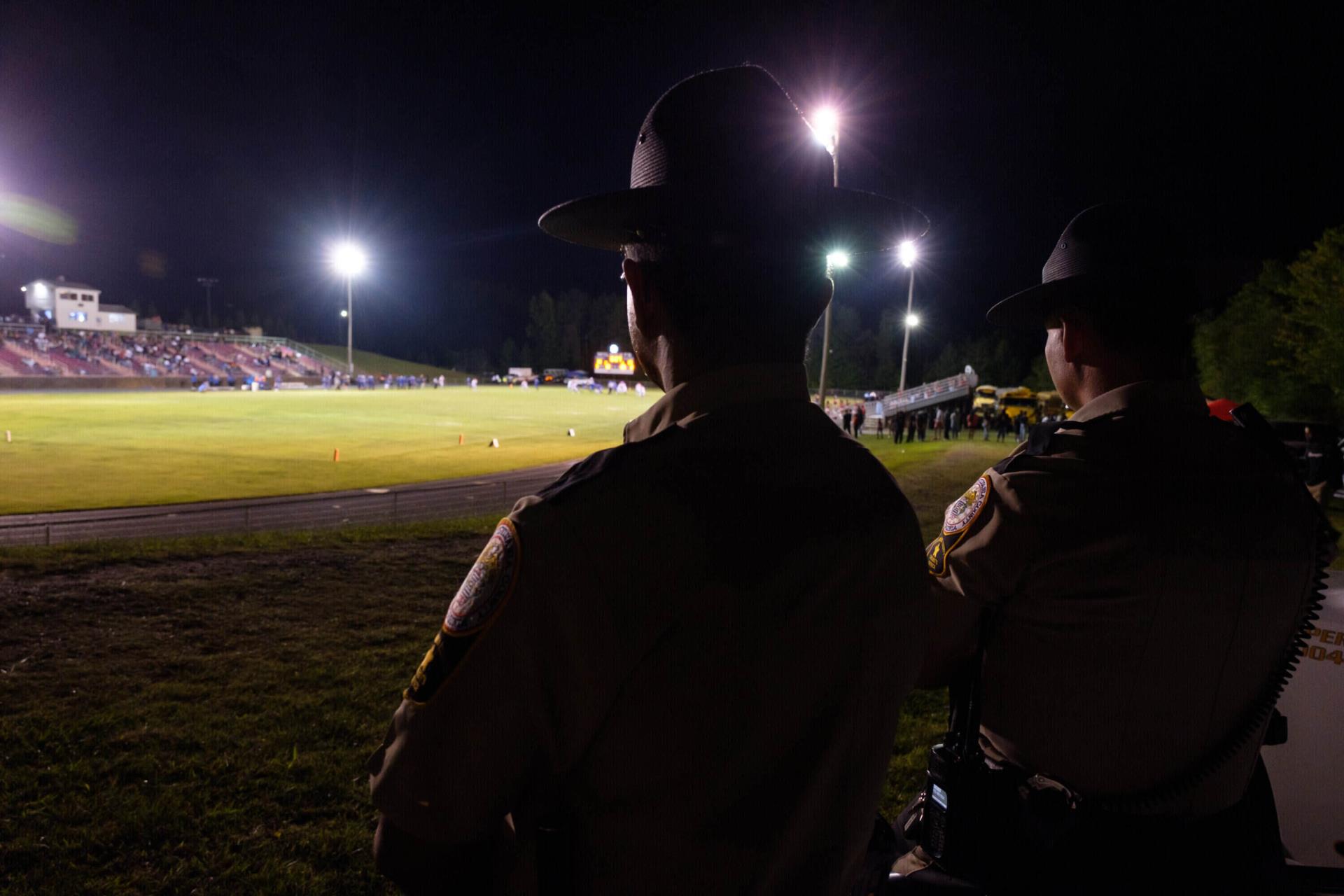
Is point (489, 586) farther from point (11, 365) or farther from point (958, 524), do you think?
point (11, 365)

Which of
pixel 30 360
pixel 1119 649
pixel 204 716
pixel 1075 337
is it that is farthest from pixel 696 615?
pixel 30 360

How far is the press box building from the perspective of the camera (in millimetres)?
103938

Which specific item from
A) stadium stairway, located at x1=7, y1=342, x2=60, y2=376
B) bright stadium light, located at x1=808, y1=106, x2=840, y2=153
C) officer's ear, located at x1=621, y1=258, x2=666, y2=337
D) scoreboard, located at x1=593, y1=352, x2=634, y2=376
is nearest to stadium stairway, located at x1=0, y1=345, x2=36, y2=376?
stadium stairway, located at x1=7, y1=342, x2=60, y2=376

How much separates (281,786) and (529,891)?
3845 mm

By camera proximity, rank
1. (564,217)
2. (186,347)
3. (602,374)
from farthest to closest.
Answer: (602,374) < (186,347) < (564,217)

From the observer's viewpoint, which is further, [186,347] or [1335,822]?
[186,347]

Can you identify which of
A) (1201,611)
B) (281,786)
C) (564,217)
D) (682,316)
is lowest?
(281,786)

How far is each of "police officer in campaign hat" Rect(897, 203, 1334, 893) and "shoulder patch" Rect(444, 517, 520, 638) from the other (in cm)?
117

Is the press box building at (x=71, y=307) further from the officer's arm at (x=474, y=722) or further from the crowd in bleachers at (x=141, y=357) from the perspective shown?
the officer's arm at (x=474, y=722)

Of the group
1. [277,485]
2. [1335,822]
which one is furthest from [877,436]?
[1335,822]

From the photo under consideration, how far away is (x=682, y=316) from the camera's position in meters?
1.36

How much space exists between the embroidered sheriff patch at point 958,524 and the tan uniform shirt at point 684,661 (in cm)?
69

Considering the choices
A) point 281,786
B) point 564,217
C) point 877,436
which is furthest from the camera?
point 877,436

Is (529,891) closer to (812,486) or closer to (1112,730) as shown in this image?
(812,486)
